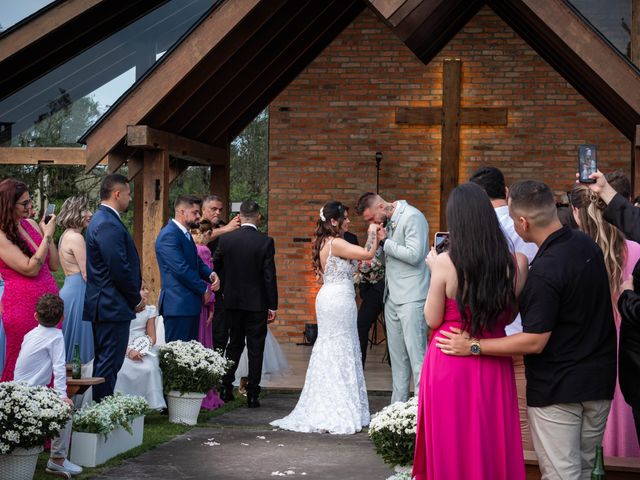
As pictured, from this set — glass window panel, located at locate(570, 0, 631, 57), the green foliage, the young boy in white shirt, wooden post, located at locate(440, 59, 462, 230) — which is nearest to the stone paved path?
the young boy in white shirt

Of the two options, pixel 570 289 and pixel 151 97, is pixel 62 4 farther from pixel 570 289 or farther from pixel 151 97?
pixel 570 289

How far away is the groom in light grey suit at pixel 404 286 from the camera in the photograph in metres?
7.41

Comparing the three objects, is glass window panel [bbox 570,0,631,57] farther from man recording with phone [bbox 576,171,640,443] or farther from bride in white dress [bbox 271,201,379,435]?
man recording with phone [bbox 576,171,640,443]

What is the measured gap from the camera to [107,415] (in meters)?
6.26

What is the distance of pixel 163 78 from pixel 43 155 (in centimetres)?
288

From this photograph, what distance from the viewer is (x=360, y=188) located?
14062mm

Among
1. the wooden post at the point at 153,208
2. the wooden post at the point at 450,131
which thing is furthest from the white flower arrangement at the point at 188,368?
the wooden post at the point at 450,131

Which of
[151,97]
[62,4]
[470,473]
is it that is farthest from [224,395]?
[470,473]

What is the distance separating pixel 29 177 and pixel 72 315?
212 inches

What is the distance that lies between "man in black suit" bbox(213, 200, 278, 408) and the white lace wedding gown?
0.71 m

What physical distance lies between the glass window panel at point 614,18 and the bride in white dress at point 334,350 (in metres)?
6.72

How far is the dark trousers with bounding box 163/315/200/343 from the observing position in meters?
8.43

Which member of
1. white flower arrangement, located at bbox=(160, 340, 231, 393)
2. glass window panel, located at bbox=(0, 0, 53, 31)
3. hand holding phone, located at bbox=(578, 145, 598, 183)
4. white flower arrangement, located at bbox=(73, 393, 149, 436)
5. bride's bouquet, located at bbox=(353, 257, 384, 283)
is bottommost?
white flower arrangement, located at bbox=(73, 393, 149, 436)

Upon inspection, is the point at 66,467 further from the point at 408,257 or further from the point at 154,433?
the point at 408,257
